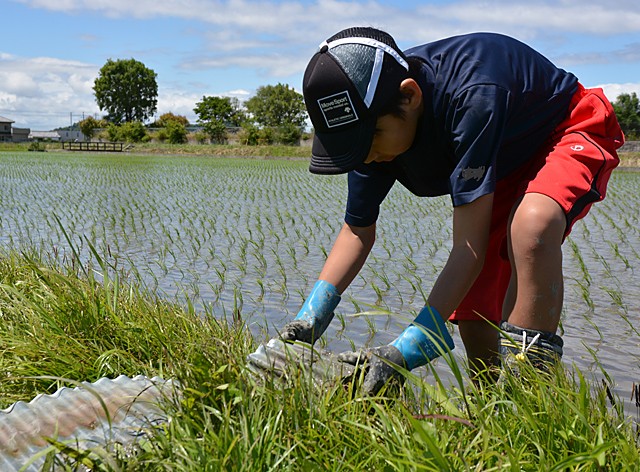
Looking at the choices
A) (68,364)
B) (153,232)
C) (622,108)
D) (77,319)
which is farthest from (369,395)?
(622,108)

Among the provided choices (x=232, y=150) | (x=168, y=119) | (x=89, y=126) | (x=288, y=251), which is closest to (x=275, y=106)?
(x=168, y=119)

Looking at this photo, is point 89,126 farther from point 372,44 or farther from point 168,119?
point 372,44

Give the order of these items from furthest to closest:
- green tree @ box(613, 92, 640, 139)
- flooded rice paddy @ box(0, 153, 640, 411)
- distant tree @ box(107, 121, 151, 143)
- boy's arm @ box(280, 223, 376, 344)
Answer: distant tree @ box(107, 121, 151, 143), green tree @ box(613, 92, 640, 139), flooded rice paddy @ box(0, 153, 640, 411), boy's arm @ box(280, 223, 376, 344)

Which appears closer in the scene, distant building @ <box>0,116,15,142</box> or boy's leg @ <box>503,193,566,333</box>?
boy's leg @ <box>503,193,566,333</box>

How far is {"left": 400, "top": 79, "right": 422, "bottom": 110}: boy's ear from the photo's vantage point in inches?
75.3

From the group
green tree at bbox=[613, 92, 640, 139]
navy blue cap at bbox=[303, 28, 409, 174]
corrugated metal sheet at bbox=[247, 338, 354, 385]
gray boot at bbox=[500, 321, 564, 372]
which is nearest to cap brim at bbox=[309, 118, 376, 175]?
navy blue cap at bbox=[303, 28, 409, 174]

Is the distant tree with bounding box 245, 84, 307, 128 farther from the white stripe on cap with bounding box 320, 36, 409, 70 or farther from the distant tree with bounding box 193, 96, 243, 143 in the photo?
the white stripe on cap with bounding box 320, 36, 409, 70

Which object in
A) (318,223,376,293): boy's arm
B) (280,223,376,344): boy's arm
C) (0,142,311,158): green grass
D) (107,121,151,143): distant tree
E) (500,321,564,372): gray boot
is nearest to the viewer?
(500,321,564,372): gray boot

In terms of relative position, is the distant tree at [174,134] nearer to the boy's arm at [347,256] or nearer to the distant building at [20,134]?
the distant building at [20,134]

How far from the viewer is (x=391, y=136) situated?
6.45 ft

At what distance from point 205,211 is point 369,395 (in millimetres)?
7778

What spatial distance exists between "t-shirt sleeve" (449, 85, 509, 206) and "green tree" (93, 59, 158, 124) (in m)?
74.3

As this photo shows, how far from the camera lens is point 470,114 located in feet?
6.16

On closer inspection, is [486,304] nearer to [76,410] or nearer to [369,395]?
[369,395]
